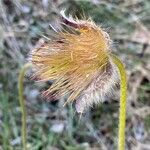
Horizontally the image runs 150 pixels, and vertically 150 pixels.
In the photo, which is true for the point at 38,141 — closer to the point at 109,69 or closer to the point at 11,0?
the point at 11,0

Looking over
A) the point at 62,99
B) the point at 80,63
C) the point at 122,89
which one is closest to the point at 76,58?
the point at 80,63

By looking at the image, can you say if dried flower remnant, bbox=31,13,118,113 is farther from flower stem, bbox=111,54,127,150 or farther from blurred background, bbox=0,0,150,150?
blurred background, bbox=0,0,150,150

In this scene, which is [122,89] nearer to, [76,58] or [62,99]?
[76,58]

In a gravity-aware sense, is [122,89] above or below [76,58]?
below

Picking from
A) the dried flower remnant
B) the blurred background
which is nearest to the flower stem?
the dried flower remnant

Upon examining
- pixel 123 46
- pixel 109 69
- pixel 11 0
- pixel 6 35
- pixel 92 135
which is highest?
pixel 11 0

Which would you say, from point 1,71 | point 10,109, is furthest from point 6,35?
point 10,109

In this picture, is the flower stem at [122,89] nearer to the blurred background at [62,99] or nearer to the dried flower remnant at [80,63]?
the dried flower remnant at [80,63]
